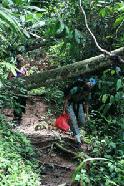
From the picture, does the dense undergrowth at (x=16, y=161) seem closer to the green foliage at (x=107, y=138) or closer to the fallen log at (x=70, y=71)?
the green foliage at (x=107, y=138)

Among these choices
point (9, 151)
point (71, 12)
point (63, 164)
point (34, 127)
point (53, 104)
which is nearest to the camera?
point (9, 151)

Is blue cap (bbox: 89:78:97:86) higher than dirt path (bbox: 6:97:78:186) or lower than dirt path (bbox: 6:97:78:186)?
higher

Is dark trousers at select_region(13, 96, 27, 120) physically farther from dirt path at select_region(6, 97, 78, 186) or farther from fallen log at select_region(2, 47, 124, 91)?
fallen log at select_region(2, 47, 124, 91)

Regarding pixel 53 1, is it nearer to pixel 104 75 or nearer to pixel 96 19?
pixel 96 19

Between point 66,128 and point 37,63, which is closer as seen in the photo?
point 66,128

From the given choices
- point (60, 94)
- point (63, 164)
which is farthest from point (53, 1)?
point (63, 164)

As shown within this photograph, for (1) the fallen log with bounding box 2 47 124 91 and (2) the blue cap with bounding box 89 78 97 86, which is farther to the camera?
(2) the blue cap with bounding box 89 78 97 86

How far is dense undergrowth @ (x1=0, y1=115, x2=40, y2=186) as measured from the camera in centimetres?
517

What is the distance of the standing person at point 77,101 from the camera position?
7340mm

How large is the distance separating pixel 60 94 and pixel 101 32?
2.51 m

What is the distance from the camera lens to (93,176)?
616 cm

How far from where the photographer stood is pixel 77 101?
7.53m

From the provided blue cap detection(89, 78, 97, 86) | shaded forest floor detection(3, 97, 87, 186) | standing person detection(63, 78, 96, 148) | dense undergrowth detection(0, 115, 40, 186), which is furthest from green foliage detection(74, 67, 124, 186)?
dense undergrowth detection(0, 115, 40, 186)

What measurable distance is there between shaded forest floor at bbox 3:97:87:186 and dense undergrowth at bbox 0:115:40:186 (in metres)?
0.30
